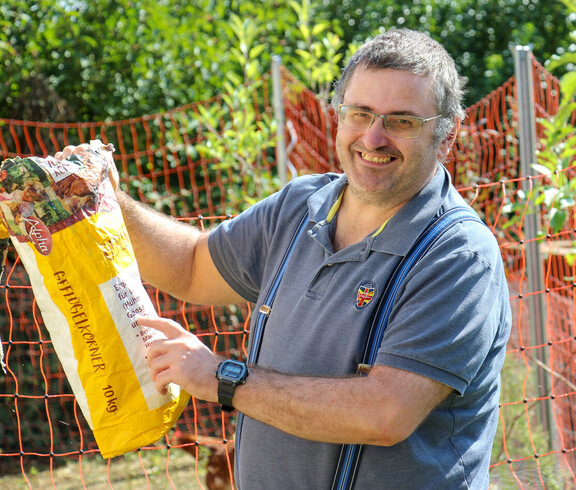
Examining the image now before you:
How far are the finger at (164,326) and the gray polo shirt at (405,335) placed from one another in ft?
0.89

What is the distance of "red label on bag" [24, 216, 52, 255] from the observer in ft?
5.70

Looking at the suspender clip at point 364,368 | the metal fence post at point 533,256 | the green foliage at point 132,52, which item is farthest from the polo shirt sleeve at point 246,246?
the green foliage at point 132,52

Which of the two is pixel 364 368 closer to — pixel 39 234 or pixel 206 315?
pixel 39 234

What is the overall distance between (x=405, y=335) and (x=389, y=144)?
0.51 meters

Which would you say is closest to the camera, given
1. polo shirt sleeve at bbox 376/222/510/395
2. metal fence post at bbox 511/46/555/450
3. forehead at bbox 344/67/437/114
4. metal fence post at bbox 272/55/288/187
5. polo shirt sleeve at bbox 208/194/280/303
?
polo shirt sleeve at bbox 376/222/510/395

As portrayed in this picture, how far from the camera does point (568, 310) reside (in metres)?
4.75

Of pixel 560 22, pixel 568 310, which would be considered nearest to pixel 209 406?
pixel 568 310

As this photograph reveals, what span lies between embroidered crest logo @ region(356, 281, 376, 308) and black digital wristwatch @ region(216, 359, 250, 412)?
1.01ft

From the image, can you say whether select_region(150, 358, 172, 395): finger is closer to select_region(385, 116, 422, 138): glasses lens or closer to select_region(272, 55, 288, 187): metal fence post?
select_region(385, 116, 422, 138): glasses lens

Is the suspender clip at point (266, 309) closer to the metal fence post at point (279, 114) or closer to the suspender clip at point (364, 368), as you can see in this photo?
the suspender clip at point (364, 368)

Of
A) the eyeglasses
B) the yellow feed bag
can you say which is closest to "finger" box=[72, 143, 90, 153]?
the yellow feed bag

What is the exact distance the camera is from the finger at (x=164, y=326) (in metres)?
1.77

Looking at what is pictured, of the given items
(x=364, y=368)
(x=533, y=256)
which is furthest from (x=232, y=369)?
(x=533, y=256)

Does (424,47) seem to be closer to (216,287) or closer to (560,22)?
(216,287)
